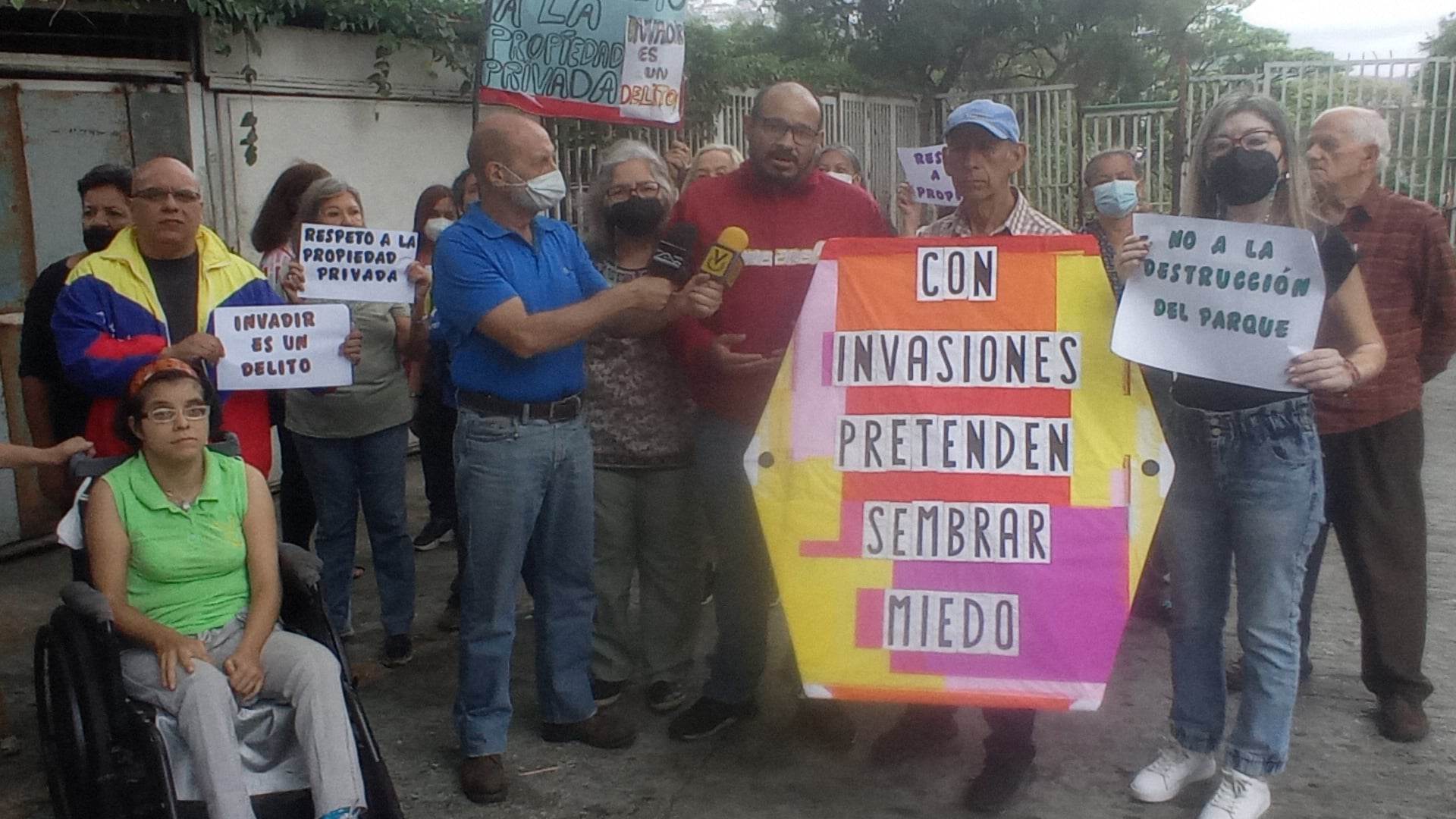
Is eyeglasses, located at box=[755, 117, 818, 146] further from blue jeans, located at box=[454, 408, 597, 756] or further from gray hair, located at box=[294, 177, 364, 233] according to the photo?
gray hair, located at box=[294, 177, 364, 233]

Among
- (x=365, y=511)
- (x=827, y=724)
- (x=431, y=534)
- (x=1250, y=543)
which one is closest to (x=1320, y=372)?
(x=1250, y=543)

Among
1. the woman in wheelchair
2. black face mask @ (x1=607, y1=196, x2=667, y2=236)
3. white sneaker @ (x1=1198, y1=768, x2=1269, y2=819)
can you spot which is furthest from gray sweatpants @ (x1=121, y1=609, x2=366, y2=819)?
white sneaker @ (x1=1198, y1=768, x2=1269, y2=819)

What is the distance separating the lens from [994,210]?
12.3 ft

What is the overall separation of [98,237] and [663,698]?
8.34 ft

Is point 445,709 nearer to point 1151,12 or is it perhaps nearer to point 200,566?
point 200,566

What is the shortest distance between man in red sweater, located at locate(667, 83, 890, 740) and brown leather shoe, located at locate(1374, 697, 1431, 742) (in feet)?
5.70

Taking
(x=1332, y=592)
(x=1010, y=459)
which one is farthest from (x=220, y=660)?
(x=1332, y=592)

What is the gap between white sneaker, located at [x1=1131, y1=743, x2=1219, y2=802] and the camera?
3719 millimetres

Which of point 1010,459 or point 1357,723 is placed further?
point 1357,723

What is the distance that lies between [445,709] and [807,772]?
1.38 meters

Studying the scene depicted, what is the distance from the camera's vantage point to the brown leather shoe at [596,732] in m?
4.18

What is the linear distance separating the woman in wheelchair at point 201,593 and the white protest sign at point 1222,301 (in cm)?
225

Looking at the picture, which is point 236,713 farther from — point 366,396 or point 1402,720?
point 1402,720

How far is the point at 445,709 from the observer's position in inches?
180
